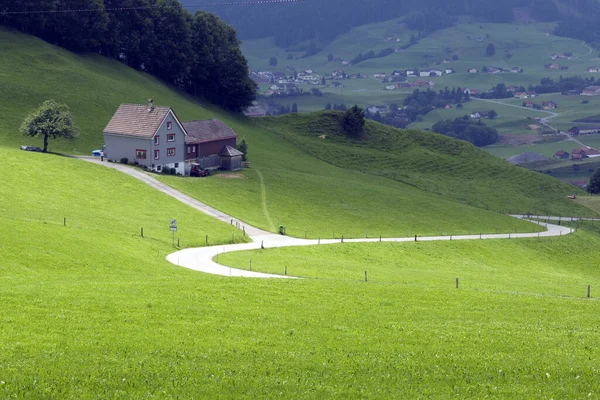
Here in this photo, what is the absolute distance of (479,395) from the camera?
28.2 metres

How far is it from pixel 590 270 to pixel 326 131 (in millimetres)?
79113

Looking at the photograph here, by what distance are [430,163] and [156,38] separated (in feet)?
196

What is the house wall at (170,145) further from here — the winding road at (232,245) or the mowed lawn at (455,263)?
the mowed lawn at (455,263)

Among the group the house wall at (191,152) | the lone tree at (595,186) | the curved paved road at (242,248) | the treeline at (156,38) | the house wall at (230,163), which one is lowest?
the lone tree at (595,186)

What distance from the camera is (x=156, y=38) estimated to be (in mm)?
159250

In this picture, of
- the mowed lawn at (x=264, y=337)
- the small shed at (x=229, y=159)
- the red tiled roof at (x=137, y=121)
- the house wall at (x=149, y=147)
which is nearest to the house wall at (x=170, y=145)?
the house wall at (x=149, y=147)

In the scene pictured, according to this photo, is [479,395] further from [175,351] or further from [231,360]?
[175,351]

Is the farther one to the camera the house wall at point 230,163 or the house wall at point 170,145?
the house wall at point 230,163

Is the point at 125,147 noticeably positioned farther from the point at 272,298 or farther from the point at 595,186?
the point at 595,186

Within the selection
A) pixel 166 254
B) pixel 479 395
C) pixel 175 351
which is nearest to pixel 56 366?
pixel 175 351

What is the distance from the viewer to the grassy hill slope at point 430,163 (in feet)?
447

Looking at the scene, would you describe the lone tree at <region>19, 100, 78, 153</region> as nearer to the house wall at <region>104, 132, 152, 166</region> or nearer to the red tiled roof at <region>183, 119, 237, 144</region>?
the house wall at <region>104, 132, 152, 166</region>

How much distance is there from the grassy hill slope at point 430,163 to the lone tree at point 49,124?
53350 millimetres

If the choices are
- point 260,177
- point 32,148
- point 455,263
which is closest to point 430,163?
point 260,177
